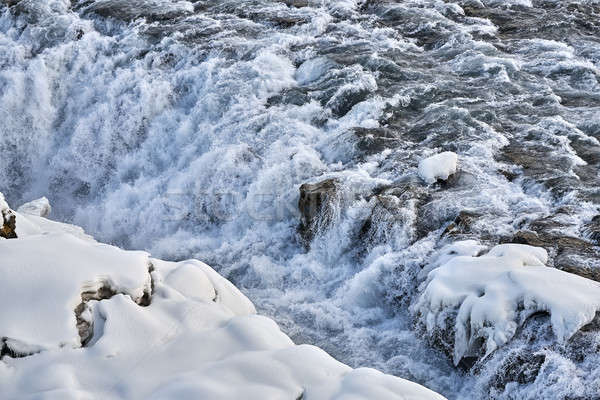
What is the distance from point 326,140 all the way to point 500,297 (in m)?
4.82

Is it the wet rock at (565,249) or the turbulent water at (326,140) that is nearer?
the wet rock at (565,249)

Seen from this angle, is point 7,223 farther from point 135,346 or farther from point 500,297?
point 500,297

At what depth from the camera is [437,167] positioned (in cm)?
844

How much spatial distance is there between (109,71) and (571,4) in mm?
10964

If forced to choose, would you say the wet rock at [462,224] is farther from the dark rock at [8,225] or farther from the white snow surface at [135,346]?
the dark rock at [8,225]

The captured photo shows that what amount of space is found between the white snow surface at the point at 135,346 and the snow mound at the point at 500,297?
1.66 metres

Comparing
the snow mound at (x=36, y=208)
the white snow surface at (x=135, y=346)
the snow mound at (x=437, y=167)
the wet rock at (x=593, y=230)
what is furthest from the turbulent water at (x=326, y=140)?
the white snow surface at (x=135, y=346)

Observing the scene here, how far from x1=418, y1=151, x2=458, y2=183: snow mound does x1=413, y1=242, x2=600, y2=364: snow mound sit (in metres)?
2.19

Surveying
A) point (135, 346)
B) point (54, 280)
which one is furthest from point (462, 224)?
point (54, 280)

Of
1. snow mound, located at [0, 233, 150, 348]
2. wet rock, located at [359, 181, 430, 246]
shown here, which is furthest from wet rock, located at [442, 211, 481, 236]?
snow mound, located at [0, 233, 150, 348]

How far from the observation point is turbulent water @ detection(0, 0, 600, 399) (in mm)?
7129

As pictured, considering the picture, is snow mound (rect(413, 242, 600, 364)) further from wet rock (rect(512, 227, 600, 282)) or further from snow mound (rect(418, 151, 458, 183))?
snow mound (rect(418, 151, 458, 183))

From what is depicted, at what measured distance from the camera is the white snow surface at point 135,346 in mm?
4027

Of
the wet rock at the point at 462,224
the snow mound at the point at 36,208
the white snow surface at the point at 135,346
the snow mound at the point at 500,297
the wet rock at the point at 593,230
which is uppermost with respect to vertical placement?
the white snow surface at the point at 135,346
